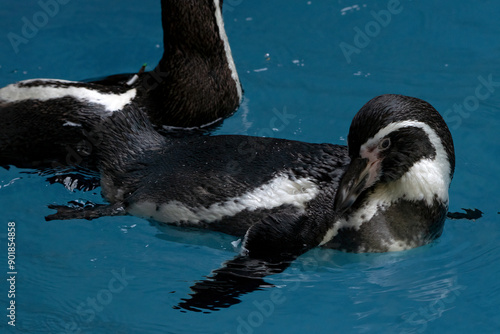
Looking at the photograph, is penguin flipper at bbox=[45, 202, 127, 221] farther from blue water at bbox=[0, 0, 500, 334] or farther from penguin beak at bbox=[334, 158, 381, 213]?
penguin beak at bbox=[334, 158, 381, 213]

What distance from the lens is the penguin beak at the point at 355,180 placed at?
301 centimetres

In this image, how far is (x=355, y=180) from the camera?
3.00m

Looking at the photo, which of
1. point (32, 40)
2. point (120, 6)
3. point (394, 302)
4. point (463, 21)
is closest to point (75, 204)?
point (394, 302)

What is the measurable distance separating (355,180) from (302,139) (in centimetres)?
124

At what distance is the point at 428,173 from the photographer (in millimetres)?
3006

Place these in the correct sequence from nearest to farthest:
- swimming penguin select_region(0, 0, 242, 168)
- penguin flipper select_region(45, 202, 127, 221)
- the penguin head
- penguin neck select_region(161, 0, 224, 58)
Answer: the penguin head → penguin flipper select_region(45, 202, 127, 221) → swimming penguin select_region(0, 0, 242, 168) → penguin neck select_region(161, 0, 224, 58)

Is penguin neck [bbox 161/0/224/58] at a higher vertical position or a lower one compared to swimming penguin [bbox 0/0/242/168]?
higher

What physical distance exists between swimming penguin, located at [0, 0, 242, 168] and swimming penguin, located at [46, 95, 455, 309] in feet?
1.56

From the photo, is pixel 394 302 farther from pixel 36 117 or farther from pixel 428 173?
pixel 36 117

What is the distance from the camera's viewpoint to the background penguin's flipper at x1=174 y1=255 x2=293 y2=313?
3.04 m

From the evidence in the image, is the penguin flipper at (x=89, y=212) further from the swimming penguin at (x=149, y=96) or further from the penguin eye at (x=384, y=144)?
the penguin eye at (x=384, y=144)

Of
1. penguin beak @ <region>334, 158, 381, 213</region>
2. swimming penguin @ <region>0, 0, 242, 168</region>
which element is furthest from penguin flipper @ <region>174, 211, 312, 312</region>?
swimming penguin @ <region>0, 0, 242, 168</region>

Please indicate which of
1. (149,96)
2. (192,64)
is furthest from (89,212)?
(192,64)

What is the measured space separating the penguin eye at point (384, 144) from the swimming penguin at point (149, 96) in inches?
50.7
